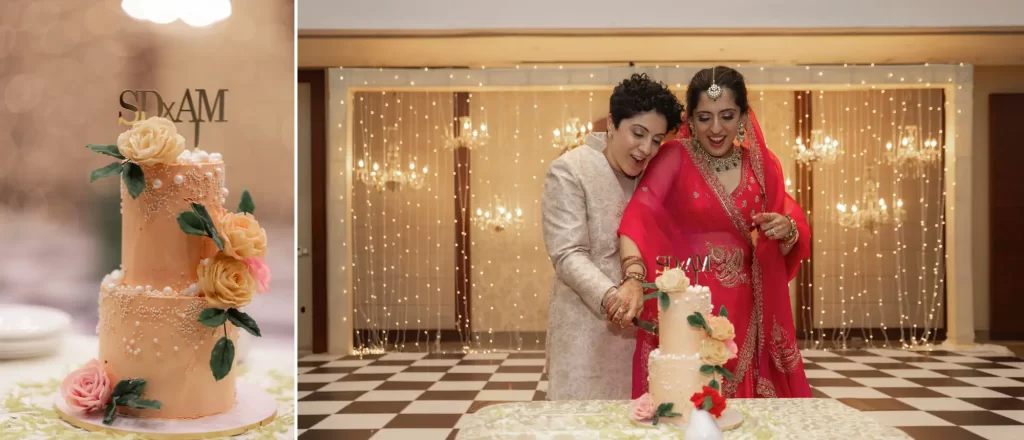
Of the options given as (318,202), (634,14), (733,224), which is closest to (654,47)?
(634,14)

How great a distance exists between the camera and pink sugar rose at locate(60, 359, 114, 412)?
1672 mm

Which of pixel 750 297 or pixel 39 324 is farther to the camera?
pixel 750 297

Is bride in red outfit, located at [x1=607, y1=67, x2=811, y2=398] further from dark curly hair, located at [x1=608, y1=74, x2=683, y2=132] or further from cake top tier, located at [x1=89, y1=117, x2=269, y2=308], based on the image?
cake top tier, located at [x1=89, y1=117, x2=269, y2=308]

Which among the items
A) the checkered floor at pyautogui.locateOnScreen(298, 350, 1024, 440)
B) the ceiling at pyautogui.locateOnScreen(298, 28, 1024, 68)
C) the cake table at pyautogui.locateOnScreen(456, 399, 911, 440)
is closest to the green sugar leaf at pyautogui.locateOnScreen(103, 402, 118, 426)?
the cake table at pyautogui.locateOnScreen(456, 399, 911, 440)

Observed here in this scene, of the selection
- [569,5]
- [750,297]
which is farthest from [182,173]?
[569,5]

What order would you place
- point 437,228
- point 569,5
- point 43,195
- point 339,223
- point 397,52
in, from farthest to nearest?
point 437,228 → point 339,223 → point 397,52 → point 569,5 → point 43,195

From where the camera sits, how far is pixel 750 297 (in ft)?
7.11

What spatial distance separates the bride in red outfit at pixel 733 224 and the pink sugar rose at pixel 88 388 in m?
1.31

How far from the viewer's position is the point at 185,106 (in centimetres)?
181

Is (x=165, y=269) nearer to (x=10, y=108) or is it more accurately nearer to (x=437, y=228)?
(x=10, y=108)

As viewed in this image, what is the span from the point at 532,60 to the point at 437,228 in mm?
1813

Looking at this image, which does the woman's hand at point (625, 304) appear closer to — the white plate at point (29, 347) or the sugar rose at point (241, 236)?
the sugar rose at point (241, 236)

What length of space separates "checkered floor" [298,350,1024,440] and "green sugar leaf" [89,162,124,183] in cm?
228

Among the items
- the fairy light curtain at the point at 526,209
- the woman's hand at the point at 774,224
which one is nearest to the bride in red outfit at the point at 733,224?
the woman's hand at the point at 774,224
